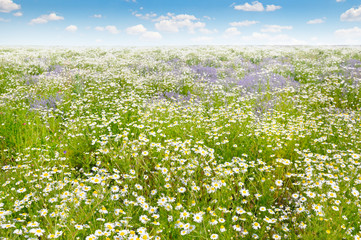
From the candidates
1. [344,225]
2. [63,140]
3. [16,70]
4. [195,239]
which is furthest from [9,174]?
[16,70]

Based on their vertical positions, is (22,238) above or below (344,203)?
below

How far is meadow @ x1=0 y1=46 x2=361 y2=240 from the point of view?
273 centimetres

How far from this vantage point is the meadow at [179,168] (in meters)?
2.73

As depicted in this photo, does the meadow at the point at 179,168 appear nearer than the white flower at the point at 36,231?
No

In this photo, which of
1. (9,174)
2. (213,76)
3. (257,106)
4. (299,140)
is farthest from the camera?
(213,76)

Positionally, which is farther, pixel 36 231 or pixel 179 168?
pixel 179 168

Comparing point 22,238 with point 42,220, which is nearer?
point 22,238

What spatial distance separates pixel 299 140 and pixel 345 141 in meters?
1.05

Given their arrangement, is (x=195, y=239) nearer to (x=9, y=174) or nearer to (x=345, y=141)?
(x=9, y=174)

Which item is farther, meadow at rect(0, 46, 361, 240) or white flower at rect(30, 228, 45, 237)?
meadow at rect(0, 46, 361, 240)

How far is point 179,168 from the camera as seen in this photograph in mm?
3418

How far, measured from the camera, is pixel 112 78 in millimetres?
9703

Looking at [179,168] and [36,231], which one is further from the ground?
[179,168]

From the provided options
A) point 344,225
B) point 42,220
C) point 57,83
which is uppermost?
point 57,83
